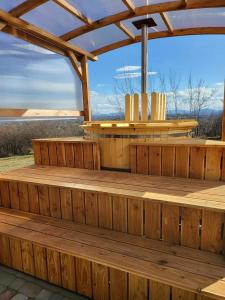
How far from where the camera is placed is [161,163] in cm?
199

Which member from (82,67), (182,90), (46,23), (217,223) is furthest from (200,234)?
(182,90)

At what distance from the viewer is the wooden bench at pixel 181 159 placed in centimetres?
180

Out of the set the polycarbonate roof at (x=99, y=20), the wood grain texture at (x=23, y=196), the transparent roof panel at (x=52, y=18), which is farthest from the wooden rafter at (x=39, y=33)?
the wood grain texture at (x=23, y=196)

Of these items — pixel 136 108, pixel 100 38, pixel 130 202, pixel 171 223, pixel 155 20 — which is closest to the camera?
pixel 171 223

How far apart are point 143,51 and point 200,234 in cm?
262

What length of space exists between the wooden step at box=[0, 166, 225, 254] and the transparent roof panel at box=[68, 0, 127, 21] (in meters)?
2.03

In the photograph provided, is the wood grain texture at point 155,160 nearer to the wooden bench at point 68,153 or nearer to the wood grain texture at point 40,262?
the wooden bench at point 68,153

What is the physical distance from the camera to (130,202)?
1523 mm

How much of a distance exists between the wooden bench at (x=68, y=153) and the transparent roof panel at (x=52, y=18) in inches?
61.0

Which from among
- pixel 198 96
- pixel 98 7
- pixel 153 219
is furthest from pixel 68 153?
pixel 198 96

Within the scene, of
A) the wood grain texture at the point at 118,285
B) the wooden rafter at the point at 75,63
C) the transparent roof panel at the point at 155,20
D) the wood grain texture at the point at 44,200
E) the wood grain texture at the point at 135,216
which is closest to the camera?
the wood grain texture at the point at 118,285

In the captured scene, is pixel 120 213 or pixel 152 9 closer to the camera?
pixel 120 213

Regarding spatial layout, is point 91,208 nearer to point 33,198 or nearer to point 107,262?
point 107,262

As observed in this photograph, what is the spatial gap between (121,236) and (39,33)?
8.66ft
